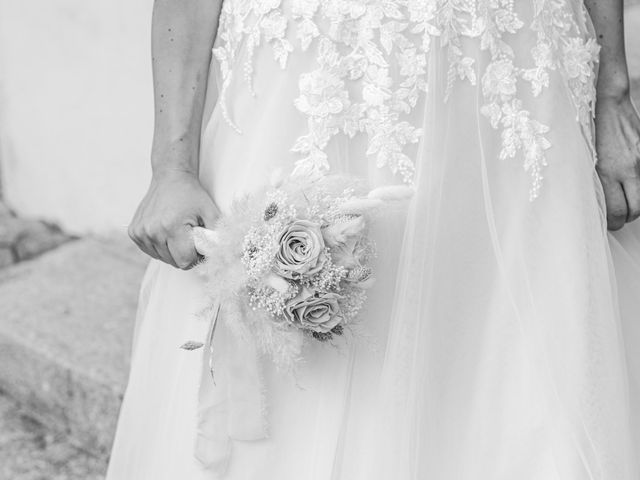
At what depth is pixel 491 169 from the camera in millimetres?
1128

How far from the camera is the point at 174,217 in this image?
1.14 metres

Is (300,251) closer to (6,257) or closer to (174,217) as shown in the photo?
(174,217)

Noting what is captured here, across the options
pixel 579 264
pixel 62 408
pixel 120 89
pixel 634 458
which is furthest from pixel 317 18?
pixel 120 89

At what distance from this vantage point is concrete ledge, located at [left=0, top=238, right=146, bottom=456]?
234 centimetres

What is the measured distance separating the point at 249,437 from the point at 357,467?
145 millimetres

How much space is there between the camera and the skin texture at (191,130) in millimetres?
1152

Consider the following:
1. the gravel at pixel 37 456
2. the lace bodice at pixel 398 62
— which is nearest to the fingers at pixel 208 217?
the lace bodice at pixel 398 62

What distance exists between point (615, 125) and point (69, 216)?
8.66 ft

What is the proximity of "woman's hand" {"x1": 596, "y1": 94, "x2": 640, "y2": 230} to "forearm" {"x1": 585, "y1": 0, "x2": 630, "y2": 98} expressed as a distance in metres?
0.04

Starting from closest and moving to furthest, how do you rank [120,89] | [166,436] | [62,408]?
[166,436] < [62,408] < [120,89]

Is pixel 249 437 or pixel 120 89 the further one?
pixel 120 89

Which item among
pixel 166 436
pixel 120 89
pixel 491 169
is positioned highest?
pixel 120 89

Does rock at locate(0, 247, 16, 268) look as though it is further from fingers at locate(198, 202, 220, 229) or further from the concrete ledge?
fingers at locate(198, 202, 220, 229)

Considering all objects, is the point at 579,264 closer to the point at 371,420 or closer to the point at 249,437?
the point at 371,420
